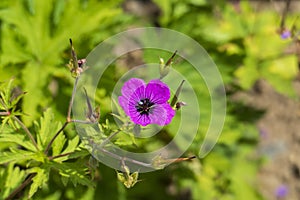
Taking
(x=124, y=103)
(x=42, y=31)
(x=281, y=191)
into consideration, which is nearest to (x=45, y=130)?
(x=124, y=103)

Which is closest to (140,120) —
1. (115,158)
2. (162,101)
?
(162,101)

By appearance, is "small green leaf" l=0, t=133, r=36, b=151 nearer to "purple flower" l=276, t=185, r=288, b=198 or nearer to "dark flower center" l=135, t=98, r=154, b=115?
"dark flower center" l=135, t=98, r=154, b=115

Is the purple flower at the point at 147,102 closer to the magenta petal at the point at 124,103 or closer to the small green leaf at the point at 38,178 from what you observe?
the magenta petal at the point at 124,103

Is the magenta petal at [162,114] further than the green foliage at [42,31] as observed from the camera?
No

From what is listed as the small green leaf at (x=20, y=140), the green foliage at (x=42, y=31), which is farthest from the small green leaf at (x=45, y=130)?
the green foliage at (x=42, y=31)

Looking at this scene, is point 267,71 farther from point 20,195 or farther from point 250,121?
point 20,195

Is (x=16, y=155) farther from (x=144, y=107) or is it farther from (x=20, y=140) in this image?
(x=144, y=107)

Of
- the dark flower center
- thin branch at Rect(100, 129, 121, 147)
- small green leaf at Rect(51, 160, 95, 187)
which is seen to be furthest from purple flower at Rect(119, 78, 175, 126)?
small green leaf at Rect(51, 160, 95, 187)
